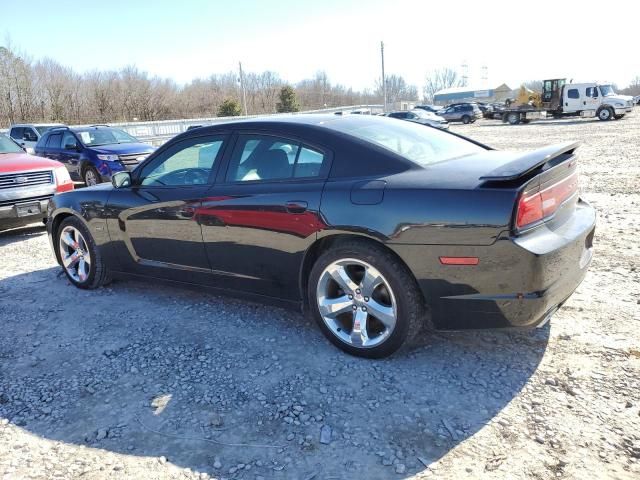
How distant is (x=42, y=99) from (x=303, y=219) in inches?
1984

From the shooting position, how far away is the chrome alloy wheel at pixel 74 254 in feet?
16.5

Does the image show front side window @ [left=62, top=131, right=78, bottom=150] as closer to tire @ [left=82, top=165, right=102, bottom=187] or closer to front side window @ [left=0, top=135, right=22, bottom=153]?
tire @ [left=82, top=165, right=102, bottom=187]

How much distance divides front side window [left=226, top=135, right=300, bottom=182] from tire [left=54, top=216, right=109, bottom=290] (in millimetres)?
1966

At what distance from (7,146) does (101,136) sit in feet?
12.5

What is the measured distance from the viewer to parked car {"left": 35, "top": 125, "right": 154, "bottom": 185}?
11289mm

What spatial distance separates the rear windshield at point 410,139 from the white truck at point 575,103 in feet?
106

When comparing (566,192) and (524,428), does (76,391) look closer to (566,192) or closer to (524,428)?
(524,428)

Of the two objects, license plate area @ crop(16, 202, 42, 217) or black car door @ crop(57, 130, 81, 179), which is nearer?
license plate area @ crop(16, 202, 42, 217)

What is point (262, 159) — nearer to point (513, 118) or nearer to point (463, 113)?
point (513, 118)

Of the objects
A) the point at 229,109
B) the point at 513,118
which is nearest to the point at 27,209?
the point at 513,118

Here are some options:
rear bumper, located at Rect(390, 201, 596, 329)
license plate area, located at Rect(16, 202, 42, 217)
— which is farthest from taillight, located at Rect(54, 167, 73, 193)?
rear bumper, located at Rect(390, 201, 596, 329)

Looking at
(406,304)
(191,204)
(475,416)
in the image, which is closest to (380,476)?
(475,416)

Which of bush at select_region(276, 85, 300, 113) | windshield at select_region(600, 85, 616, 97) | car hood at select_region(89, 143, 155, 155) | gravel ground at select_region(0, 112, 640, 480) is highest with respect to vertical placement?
bush at select_region(276, 85, 300, 113)

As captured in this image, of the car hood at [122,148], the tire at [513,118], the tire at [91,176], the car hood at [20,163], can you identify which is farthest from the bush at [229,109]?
the car hood at [20,163]
